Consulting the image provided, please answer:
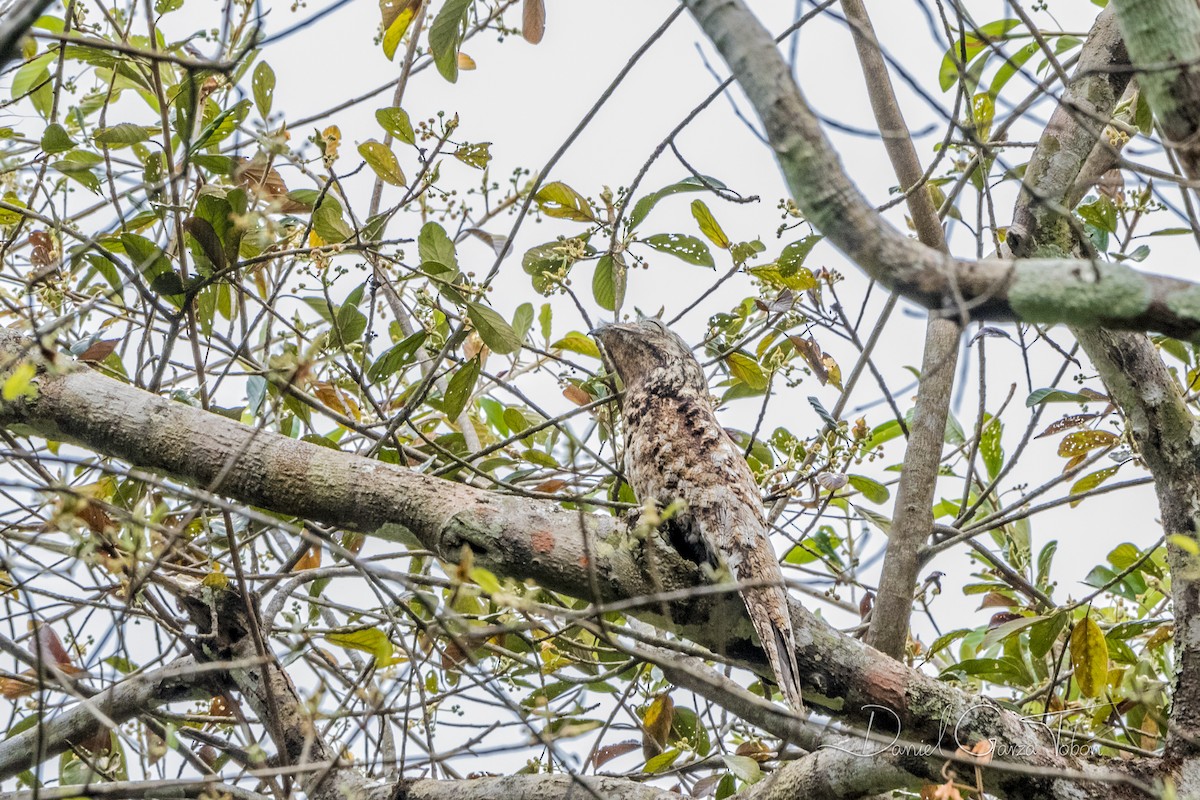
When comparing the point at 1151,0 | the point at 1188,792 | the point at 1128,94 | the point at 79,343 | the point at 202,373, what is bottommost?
the point at 1188,792

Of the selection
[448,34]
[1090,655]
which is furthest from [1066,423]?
[448,34]

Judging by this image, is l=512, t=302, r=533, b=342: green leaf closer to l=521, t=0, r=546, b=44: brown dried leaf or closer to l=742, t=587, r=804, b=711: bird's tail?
l=521, t=0, r=546, b=44: brown dried leaf

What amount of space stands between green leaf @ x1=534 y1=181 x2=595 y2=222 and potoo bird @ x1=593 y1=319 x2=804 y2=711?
2.12ft

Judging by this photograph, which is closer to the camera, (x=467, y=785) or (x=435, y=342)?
(x=467, y=785)

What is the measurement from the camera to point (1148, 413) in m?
2.62

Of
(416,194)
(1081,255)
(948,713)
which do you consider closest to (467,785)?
(948,713)

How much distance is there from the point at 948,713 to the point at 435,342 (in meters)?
1.97

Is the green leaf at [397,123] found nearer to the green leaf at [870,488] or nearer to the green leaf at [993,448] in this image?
the green leaf at [870,488]

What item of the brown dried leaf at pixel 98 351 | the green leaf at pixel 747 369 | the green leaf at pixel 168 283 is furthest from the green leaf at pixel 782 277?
the brown dried leaf at pixel 98 351

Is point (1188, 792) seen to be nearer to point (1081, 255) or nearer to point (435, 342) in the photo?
point (1081, 255)

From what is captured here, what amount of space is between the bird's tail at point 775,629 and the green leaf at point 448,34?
1.80 metres

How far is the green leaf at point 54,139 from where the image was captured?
2906mm

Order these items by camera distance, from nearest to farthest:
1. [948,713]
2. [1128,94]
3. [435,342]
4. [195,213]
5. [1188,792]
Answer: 1. [1188,792]
2. [948,713]
3. [195,213]
4. [435,342]
5. [1128,94]

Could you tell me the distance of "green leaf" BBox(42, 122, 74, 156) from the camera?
114 inches
